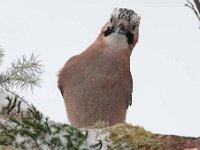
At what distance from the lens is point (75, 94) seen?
26.3 feet

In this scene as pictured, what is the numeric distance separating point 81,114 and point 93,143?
3.24 meters

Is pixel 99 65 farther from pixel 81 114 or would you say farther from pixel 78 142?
pixel 78 142

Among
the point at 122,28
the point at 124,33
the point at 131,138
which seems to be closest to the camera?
the point at 131,138

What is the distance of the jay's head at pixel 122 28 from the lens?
27.1ft

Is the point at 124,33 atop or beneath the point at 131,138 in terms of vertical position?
atop

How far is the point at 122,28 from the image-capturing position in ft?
27.5

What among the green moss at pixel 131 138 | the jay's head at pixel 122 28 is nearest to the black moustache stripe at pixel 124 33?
the jay's head at pixel 122 28

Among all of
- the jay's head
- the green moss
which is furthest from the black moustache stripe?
the green moss

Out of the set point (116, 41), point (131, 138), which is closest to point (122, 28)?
point (116, 41)

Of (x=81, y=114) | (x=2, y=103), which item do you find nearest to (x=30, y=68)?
(x=2, y=103)

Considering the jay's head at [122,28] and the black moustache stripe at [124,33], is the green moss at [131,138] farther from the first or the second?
the black moustache stripe at [124,33]

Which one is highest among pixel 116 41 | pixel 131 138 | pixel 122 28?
pixel 122 28

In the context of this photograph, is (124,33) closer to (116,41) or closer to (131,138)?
(116,41)

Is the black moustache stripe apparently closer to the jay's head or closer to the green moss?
the jay's head
